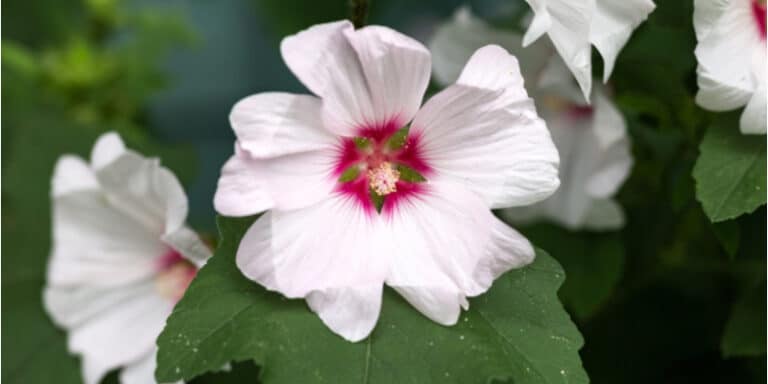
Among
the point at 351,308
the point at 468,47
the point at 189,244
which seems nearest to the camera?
the point at 351,308

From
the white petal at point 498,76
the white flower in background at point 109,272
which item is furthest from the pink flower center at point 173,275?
the white petal at point 498,76

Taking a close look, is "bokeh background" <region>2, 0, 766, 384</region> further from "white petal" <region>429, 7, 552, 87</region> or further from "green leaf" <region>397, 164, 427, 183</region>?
"green leaf" <region>397, 164, 427, 183</region>

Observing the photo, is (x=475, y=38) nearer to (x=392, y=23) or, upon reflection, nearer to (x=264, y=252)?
(x=264, y=252)

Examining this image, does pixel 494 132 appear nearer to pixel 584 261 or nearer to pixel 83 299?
pixel 584 261

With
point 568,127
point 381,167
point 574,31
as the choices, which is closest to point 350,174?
point 381,167

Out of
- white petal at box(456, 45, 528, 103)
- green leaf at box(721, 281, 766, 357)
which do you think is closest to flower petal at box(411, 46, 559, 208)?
white petal at box(456, 45, 528, 103)

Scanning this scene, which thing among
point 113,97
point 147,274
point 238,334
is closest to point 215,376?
point 147,274
